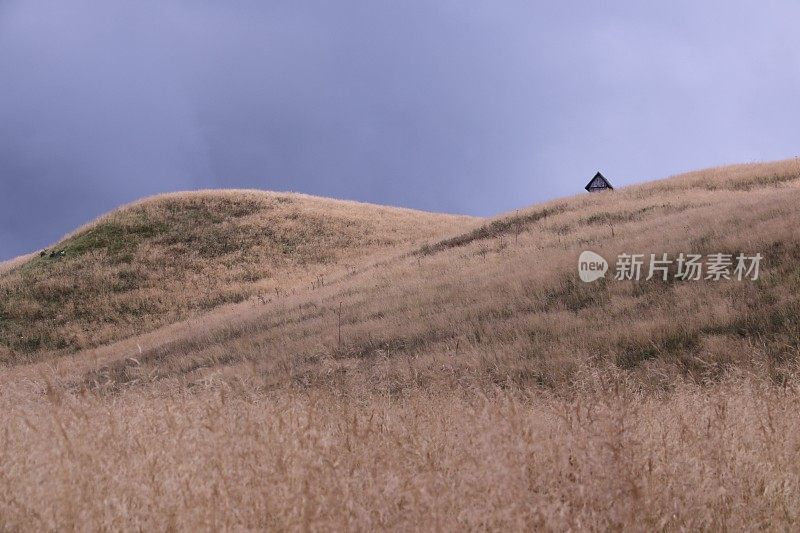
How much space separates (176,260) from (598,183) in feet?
83.3

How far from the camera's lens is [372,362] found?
1220cm

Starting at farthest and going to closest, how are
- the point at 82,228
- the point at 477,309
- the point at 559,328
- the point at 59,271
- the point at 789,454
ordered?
the point at 82,228
the point at 59,271
the point at 477,309
the point at 559,328
the point at 789,454

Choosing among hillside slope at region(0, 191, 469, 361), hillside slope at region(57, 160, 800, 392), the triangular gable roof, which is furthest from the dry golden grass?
the triangular gable roof

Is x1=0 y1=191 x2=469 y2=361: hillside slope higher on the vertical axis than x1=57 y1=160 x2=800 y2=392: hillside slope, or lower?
higher

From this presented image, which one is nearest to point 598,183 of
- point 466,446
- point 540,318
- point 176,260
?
point 176,260

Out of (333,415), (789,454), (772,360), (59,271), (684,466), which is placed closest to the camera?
(684,466)

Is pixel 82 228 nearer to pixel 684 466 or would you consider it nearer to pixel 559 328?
pixel 559 328

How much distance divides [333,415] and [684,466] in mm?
2593

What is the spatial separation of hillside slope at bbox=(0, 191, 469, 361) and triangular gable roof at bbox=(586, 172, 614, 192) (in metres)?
9.48

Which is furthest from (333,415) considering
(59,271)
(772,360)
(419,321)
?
(59,271)

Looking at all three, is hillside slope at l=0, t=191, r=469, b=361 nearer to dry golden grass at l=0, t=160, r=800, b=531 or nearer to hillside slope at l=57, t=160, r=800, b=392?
hillside slope at l=57, t=160, r=800, b=392

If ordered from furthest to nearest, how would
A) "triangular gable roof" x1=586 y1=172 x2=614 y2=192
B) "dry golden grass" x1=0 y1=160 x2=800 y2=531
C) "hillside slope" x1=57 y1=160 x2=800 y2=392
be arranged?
1. "triangular gable roof" x1=586 y1=172 x2=614 y2=192
2. "hillside slope" x1=57 y1=160 x2=800 y2=392
3. "dry golden grass" x1=0 y1=160 x2=800 y2=531

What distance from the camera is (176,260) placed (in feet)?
121

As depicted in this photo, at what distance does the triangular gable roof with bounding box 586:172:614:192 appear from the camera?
129ft
